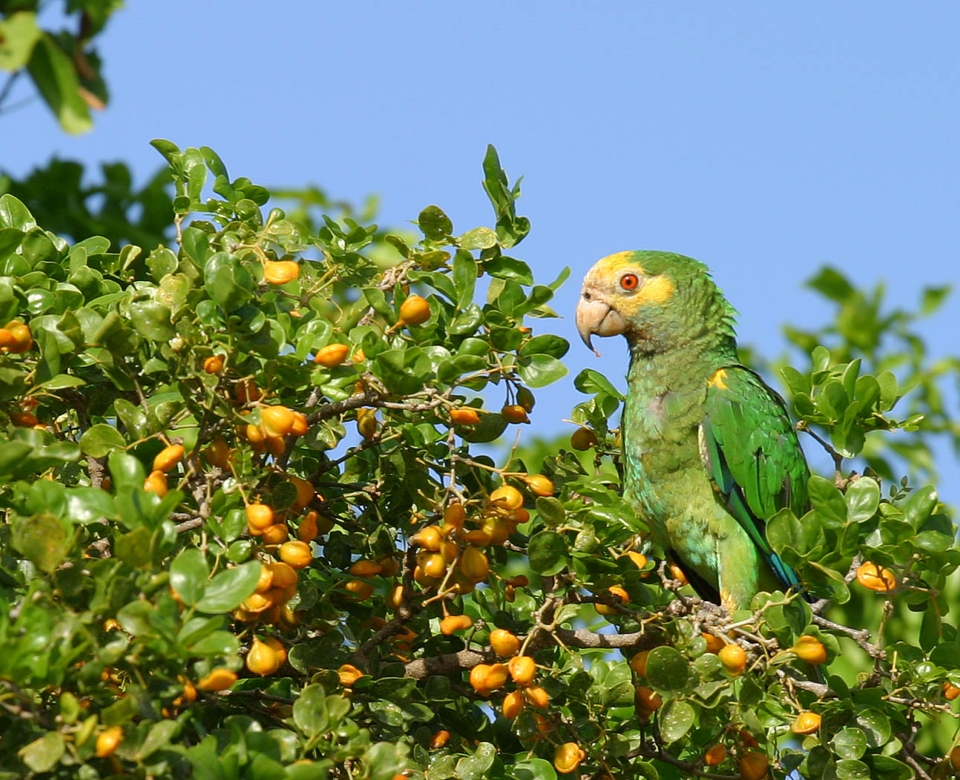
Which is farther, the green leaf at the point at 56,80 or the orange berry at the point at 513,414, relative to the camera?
the orange berry at the point at 513,414

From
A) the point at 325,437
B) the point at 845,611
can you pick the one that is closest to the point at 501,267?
the point at 325,437

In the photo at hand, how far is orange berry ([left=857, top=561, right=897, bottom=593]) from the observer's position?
2.90m

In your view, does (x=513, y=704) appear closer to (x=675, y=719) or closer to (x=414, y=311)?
(x=675, y=719)

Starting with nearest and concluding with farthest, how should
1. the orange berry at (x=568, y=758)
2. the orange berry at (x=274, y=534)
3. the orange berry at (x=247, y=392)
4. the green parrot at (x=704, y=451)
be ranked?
1. the orange berry at (x=274, y=534)
2. the orange berry at (x=247, y=392)
3. the orange berry at (x=568, y=758)
4. the green parrot at (x=704, y=451)

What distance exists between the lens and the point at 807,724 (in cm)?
273

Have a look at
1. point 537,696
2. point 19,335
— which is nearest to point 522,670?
point 537,696

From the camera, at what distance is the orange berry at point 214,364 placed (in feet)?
7.97

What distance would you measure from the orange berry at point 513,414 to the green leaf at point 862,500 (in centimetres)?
83

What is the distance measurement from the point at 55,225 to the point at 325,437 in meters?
2.79

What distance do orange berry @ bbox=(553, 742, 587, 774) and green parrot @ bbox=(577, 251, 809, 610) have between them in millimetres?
1323

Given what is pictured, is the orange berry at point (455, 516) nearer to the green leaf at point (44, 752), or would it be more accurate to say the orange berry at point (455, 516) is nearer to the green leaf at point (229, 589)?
the green leaf at point (229, 589)

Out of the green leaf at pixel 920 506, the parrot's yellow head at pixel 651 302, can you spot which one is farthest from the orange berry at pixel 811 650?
the parrot's yellow head at pixel 651 302

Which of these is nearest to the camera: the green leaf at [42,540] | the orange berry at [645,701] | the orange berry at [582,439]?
the green leaf at [42,540]

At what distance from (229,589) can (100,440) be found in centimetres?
72
